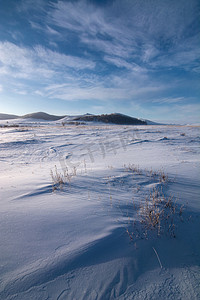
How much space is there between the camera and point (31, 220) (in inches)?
66.6

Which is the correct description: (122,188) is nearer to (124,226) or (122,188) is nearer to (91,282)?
(124,226)

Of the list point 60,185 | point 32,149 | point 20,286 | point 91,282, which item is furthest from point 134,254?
point 32,149

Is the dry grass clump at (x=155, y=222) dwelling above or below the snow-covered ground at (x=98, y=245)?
above

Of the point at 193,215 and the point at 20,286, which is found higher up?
the point at 193,215

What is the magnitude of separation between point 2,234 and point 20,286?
64cm

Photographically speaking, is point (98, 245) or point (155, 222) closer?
point (98, 245)

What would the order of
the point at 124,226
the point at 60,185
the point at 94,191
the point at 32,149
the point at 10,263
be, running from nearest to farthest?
the point at 10,263 < the point at 124,226 < the point at 94,191 < the point at 60,185 < the point at 32,149

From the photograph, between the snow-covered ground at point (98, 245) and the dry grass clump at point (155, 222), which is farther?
the dry grass clump at point (155, 222)

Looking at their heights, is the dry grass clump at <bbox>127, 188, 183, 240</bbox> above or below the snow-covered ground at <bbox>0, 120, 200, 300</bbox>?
above

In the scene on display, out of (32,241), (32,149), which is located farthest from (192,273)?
(32,149)

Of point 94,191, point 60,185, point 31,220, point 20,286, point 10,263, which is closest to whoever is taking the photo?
point 20,286

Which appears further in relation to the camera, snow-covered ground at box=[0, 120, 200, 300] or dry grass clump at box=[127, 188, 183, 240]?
dry grass clump at box=[127, 188, 183, 240]

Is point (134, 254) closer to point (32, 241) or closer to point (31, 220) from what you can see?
point (32, 241)

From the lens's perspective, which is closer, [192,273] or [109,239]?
[192,273]
